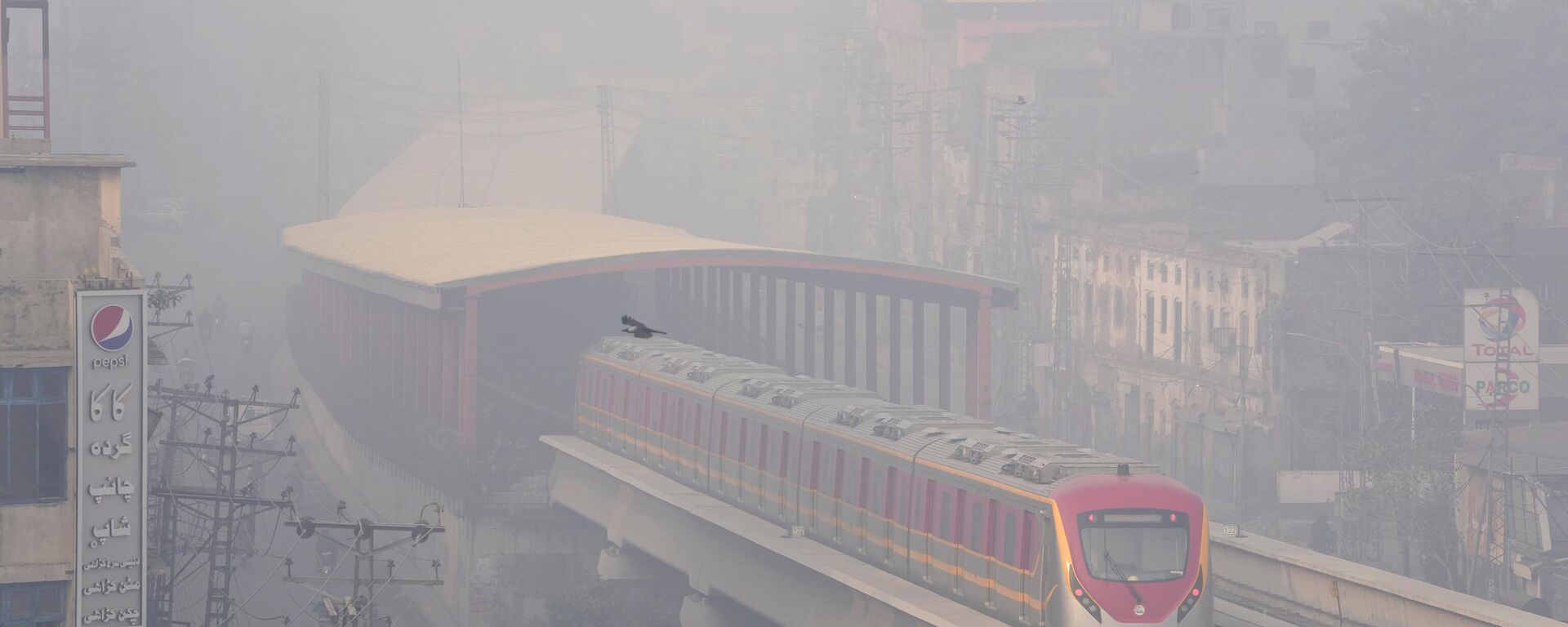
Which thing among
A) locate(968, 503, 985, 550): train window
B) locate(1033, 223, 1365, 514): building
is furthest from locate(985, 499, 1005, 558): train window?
locate(1033, 223, 1365, 514): building

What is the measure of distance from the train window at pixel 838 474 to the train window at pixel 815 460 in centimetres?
61

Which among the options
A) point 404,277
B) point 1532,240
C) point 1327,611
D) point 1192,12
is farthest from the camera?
point 1192,12

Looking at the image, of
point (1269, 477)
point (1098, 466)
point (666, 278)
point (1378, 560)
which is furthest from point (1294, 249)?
point (1098, 466)

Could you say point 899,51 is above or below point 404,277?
above

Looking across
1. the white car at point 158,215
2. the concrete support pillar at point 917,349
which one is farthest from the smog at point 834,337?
the concrete support pillar at point 917,349

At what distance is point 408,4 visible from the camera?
454ft

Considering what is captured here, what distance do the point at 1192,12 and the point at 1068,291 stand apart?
27096 millimetres

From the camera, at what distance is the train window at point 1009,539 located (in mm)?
25484

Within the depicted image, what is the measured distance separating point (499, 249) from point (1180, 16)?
40611mm

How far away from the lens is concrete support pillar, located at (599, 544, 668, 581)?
3975 centimetres

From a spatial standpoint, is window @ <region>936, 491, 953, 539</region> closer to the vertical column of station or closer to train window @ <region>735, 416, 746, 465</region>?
train window @ <region>735, 416, 746, 465</region>

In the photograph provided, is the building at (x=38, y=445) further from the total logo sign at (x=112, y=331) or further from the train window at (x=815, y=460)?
the train window at (x=815, y=460)

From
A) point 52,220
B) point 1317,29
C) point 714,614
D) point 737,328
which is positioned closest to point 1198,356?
point 737,328

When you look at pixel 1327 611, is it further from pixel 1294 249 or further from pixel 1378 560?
pixel 1294 249
